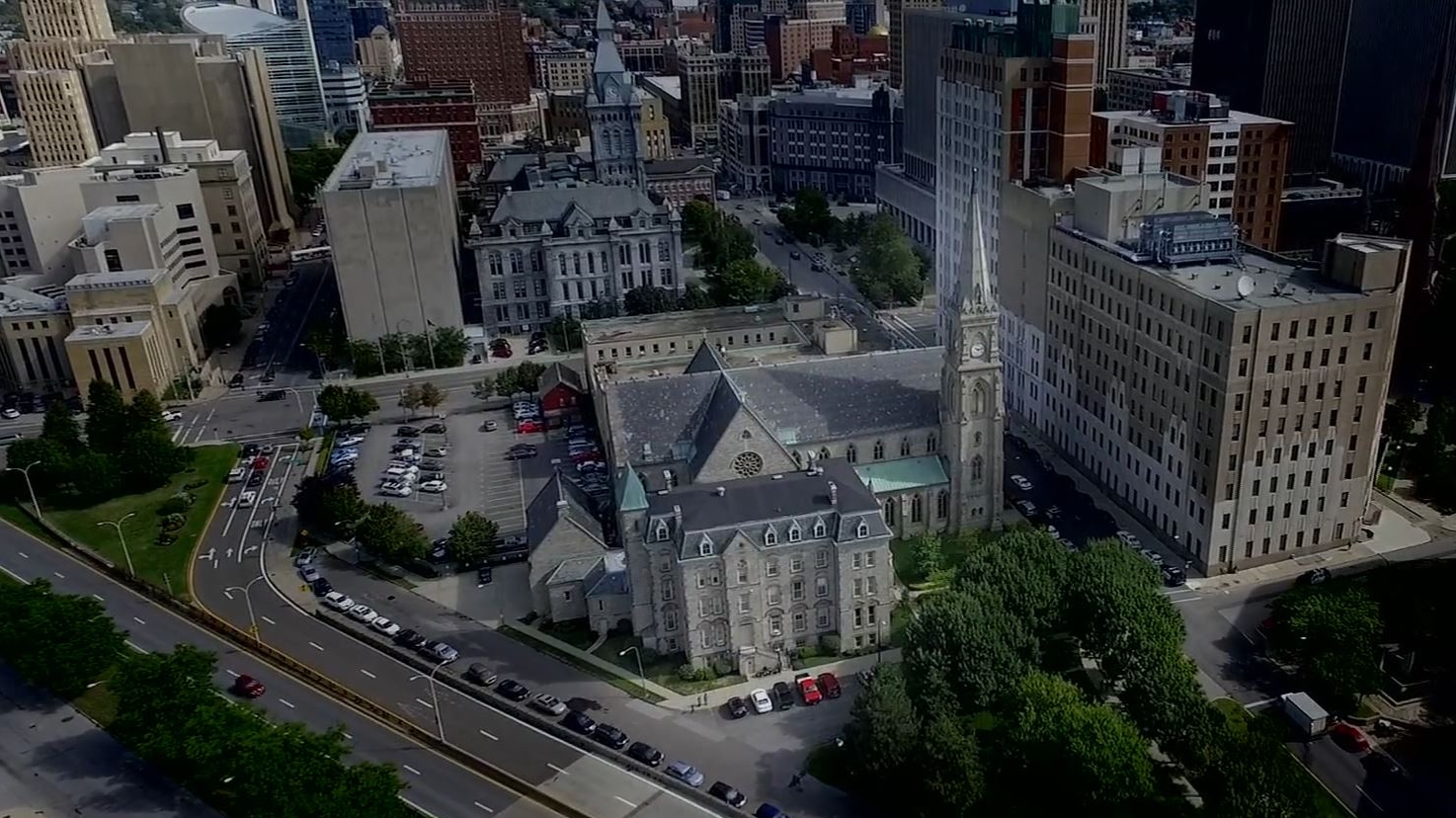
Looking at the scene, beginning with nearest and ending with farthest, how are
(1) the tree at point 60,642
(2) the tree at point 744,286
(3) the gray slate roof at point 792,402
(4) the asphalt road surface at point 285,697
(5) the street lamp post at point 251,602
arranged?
1. (4) the asphalt road surface at point 285,697
2. (1) the tree at point 60,642
3. (5) the street lamp post at point 251,602
4. (3) the gray slate roof at point 792,402
5. (2) the tree at point 744,286

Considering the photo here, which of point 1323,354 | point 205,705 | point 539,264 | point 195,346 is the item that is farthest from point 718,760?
point 195,346

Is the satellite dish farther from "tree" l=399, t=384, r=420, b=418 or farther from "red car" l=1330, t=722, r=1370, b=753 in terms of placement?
"tree" l=399, t=384, r=420, b=418

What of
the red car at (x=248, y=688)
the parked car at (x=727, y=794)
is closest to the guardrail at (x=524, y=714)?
the parked car at (x=727, y=794)

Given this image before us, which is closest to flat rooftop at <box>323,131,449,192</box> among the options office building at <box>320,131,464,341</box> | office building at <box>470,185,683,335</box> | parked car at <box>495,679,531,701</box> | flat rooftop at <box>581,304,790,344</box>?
office building at <box>320,131,464,341</box>

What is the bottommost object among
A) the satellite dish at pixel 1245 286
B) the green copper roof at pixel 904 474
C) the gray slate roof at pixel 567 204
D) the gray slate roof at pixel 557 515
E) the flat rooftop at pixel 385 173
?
the green copper roof at pixel 904 474

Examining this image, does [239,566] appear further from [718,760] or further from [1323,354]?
[1323,354]

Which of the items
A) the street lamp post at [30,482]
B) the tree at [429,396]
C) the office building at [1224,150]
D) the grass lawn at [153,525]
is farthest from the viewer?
the office building at [1224,150]

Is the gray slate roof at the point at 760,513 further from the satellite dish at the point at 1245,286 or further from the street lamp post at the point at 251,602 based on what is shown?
the street lamp post at the point at 251,602
